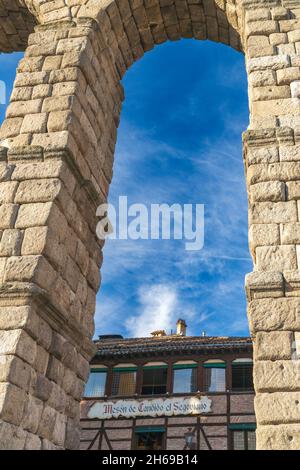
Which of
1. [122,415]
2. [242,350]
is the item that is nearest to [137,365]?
[122,415]

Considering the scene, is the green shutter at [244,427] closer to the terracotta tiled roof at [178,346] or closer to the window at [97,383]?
the terracotta tiled roof at [178,346]

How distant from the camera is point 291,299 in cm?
443

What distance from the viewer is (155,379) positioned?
60.3 ft

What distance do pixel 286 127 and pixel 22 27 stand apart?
582 cm

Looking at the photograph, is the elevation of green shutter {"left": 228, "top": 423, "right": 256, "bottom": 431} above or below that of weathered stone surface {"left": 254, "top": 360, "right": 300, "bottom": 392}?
above

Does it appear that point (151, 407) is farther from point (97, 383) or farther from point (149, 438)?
point (97, 383)

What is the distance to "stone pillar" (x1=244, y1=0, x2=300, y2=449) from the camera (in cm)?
402

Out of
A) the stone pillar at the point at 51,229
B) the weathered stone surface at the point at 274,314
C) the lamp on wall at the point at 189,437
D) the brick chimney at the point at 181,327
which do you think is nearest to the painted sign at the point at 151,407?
the lamp on wall at the point at 189,437

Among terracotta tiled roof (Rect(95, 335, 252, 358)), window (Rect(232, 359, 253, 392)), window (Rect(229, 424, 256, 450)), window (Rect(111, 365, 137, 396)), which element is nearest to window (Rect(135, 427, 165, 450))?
window (Rect(111, 365, 137, 396))

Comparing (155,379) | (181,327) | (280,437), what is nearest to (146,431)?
(155,379)

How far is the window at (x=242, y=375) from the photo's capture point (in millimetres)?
17266

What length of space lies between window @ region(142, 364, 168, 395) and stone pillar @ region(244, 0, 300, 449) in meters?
14.2

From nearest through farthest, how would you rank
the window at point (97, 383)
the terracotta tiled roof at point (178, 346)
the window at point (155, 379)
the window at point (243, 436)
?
the window at point (243, 436), the terracotta tiled roof at point (178, 346), the window at point (155, 379), the window at point (97, 383)

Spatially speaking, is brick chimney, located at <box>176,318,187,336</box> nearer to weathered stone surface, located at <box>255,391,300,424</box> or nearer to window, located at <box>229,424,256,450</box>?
window, located at <box>229,424,256,450</box>
